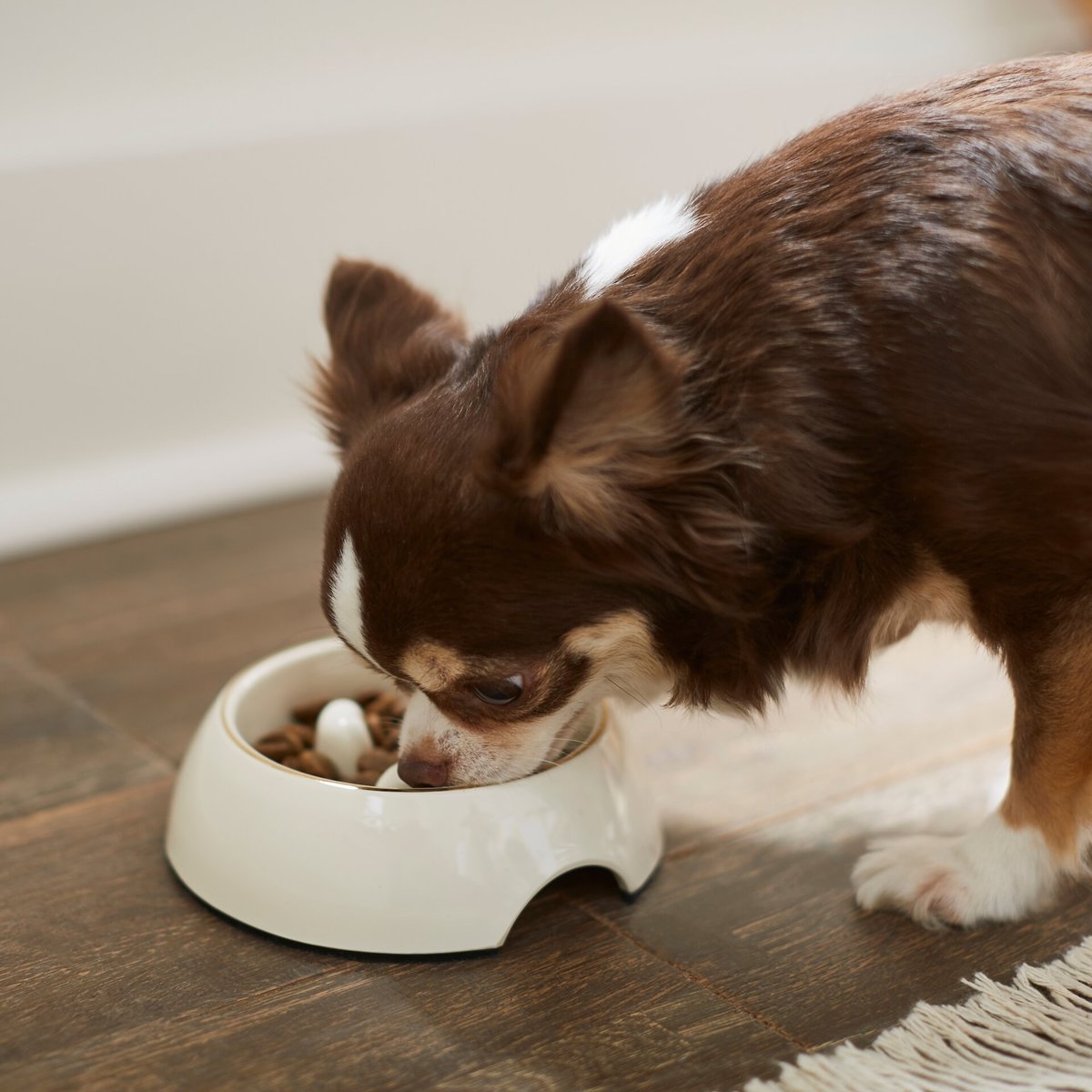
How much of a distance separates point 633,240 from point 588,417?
1.16 feet

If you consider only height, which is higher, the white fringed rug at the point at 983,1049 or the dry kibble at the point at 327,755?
the white fringed rug at the point at 983,1049

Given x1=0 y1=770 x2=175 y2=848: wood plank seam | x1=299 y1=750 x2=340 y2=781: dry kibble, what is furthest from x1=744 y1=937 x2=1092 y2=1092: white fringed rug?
x1=0 y1=770 x2=175 y2=848: wood plank seam

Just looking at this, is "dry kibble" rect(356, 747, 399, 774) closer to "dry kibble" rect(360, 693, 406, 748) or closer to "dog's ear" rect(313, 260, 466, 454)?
"dry kibble" rect(360, 693, 406, 748)

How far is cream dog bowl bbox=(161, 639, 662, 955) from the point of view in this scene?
5.03 feet

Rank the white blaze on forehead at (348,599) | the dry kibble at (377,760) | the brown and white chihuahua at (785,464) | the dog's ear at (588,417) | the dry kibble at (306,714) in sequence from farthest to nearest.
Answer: the dry kibble at (306,714)
the dry kibble at (377,760)
the white blaze on forehead at (348,599)
the brown and white chihuahua at (785,464)
the dog's ear at (588,417)

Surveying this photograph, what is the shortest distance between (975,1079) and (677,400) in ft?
2.32

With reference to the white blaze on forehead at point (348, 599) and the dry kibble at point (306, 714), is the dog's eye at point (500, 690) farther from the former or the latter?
the dry kibble at point (306, 714)

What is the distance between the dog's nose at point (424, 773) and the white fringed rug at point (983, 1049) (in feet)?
1.54

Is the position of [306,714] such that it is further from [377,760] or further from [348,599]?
[348,599]

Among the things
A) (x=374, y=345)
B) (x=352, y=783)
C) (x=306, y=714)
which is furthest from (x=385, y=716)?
(x=374, y=345)

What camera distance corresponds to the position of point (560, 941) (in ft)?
5.22

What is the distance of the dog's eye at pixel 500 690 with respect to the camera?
1492mm

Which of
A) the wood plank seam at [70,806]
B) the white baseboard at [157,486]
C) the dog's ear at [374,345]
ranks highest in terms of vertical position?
the dog's ear at [374,345]

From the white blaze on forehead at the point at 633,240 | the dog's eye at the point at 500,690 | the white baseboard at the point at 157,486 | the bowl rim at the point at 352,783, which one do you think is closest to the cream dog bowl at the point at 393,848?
the bowl rim at the point at 352,783
